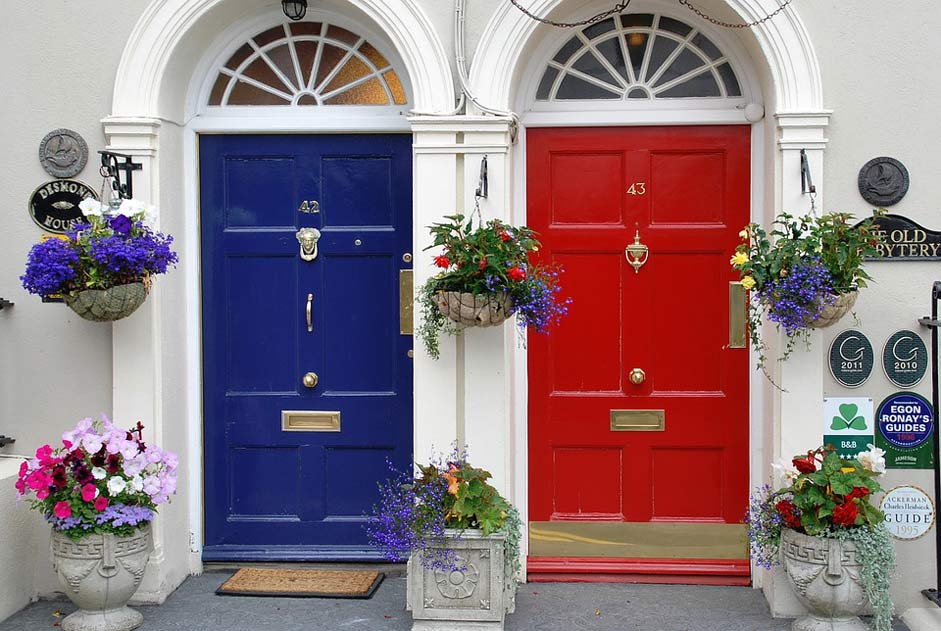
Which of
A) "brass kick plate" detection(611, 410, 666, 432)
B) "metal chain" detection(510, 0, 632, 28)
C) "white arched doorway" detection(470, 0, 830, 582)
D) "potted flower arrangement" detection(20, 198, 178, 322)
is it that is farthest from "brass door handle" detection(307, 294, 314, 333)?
"metal chain" detection(510, 0, 632, 28)

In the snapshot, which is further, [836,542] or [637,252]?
[637,252]

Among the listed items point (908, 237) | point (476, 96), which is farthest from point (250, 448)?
point (908, 237)

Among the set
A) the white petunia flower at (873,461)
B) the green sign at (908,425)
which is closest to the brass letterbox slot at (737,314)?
the green sign at (908,425)

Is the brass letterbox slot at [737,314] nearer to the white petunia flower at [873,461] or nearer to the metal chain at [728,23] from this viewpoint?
the white petunia flower at [873,461]

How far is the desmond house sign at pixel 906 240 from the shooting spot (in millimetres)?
5281

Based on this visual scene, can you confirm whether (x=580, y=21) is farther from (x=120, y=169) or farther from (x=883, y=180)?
(x=120, y=169)

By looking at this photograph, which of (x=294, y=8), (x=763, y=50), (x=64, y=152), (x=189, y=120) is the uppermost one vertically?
(x=294, y=8)

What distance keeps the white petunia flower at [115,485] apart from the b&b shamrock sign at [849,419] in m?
3.39

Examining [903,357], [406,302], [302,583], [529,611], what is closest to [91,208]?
[406,302]

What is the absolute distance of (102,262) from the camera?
16.4 ft

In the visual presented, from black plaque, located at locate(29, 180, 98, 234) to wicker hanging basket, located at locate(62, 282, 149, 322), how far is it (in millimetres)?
615

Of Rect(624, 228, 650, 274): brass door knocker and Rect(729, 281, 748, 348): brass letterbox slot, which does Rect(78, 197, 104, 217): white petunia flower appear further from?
Rect(729, 281, 748, 348): brass letterbox slot

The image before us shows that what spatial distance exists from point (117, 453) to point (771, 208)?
3408 mm

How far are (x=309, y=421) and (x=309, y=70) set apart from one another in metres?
1.90
